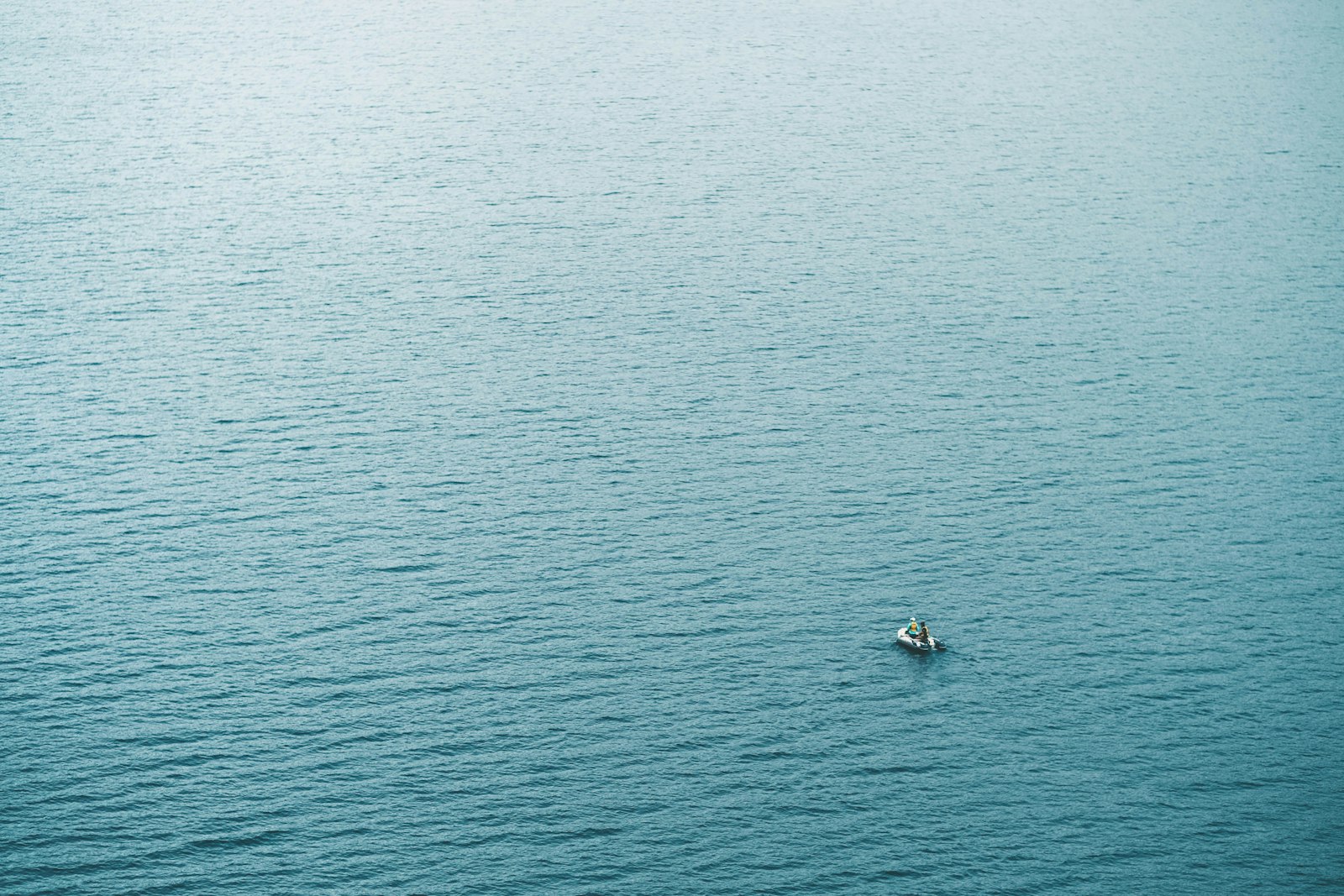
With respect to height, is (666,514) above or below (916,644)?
above

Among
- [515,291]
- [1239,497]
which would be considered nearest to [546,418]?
[515,291]

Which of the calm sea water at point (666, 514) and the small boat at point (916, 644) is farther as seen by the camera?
the small boat at point (916, 644)

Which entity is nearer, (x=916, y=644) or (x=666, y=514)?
(x=916, y=644)

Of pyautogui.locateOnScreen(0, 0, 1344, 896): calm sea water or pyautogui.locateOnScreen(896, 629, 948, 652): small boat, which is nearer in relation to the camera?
pyautogui.locateOnScreen(0, 0, 1344, 896): calm sea water
